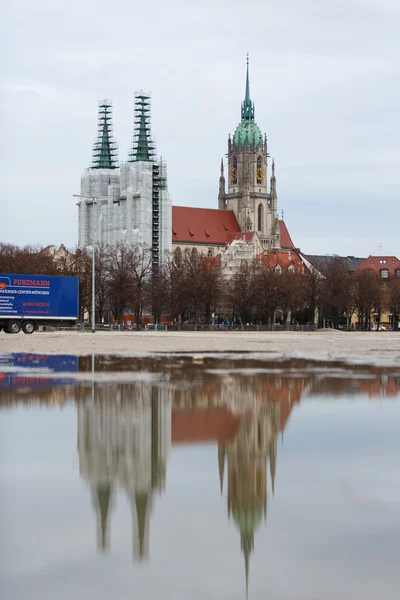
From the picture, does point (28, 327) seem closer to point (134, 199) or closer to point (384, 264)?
point (134, 199)

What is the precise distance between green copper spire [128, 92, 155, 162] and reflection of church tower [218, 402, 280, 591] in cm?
15705

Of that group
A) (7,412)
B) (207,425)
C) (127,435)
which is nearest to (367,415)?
(207,425)

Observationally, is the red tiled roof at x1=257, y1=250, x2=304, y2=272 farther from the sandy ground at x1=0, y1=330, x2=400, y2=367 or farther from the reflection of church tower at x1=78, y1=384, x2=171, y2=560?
the reflection of church tower at x1=78, y1=384, x2=171, y2=560

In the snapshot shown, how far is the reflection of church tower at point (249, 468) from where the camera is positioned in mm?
7298

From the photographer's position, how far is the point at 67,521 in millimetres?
7246

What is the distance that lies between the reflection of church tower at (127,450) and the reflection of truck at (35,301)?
5248cm

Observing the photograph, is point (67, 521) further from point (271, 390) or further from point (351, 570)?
point (271, 390)

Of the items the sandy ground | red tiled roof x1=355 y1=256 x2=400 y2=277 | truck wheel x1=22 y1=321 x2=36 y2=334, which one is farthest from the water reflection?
red tiled roof x1=355 y1=256 x2=400 y2=277

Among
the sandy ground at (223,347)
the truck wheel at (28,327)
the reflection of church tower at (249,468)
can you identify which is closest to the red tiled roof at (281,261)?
the truck wheel at (28,327)

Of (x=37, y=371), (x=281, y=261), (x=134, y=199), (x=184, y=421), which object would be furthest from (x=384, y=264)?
(x=184, y=421)

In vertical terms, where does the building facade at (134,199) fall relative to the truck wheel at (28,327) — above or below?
above

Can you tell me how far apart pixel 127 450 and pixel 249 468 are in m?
1.61

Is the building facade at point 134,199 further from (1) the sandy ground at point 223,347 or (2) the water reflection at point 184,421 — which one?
(2) the water reflection at point 184,421

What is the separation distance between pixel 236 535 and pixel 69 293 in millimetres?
A: 64274
